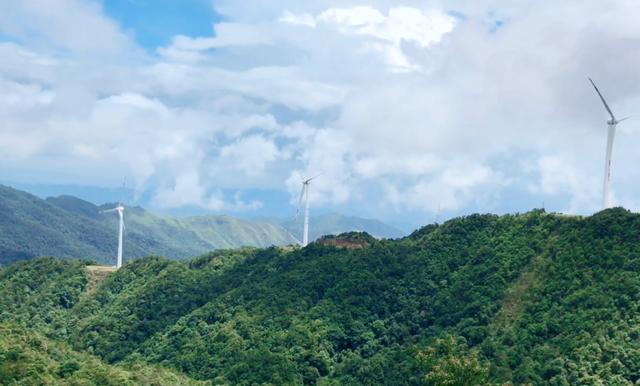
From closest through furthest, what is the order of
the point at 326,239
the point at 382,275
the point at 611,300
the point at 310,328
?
the point at 611,300, the point at 310,328, the point at 382,275, the point at 326,239

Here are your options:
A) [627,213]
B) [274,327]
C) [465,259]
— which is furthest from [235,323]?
[627,213]

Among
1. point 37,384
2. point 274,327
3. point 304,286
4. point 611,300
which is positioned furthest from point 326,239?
point 37,384

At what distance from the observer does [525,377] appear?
11031cm

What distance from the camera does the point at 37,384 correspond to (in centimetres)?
9688

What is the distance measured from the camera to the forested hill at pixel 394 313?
111 metres

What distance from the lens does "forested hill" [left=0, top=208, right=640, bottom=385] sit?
365 ft

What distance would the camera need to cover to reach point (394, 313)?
140 metres

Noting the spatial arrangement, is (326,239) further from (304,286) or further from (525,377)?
(525,377)

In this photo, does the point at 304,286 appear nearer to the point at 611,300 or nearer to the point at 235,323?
the point at 235,323

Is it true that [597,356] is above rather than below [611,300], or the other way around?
below

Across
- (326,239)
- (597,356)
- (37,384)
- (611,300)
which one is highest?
(326,239)

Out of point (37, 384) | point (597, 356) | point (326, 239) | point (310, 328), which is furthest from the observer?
point (326, 239)

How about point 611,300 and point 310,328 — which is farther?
point 310,328

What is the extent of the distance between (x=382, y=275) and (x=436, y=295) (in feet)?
36.2
